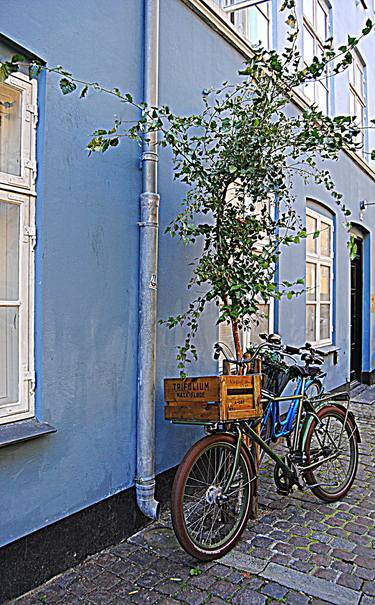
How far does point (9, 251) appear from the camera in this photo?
2.91 m

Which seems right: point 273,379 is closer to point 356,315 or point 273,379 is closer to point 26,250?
point 26,250

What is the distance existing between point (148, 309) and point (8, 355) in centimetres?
108

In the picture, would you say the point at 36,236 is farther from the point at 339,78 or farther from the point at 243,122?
the point at 339,78

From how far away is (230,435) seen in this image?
3441 millimetres

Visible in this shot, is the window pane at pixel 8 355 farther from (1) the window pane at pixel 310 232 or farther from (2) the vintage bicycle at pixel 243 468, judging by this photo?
(1) the window pane at pixel 310 232

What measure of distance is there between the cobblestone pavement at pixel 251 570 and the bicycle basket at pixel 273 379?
3.10 ft

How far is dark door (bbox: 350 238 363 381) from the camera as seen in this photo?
10312 millimetres

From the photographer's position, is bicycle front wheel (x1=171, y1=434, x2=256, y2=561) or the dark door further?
the dark door

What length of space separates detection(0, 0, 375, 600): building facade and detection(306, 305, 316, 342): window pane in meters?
3.04

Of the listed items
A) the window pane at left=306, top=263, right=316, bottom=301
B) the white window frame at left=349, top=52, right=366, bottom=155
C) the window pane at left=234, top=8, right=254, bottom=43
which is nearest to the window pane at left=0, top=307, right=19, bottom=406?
the window pane at left=234, top=8, right=254, bottom=43

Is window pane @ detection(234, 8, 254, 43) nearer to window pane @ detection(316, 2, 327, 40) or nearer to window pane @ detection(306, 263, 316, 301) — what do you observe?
window pane @ detection(316, 2, 327, 40)

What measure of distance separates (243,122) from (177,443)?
235cm

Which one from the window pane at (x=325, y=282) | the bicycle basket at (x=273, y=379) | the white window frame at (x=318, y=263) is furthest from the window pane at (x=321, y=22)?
the bicycle basket at (x=273, y=379)

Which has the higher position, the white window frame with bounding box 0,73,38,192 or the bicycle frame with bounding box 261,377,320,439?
the white window frame with bounding box 0,73,38,192
